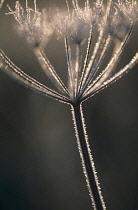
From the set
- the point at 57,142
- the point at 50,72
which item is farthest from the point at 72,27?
the point at 57,142

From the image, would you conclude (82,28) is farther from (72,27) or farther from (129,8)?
(129,8)

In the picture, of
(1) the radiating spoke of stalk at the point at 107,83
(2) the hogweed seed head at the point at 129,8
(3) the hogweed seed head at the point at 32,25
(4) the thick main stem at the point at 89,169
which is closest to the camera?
(4) the thick main stem at the point at 89,169

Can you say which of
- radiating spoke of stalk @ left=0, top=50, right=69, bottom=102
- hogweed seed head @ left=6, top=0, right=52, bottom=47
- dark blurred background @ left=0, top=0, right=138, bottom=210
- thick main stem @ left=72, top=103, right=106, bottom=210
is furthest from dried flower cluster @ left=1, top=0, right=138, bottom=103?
dark blurred background @ left=0, top=0, right=138, bottom=210

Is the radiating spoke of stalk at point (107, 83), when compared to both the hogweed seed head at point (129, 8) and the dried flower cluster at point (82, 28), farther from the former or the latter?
the hogweed seed head at point (129, 8)

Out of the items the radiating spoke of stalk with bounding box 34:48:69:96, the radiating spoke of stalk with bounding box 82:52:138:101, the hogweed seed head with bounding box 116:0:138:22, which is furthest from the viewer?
the hogweed seed head with bounding box 116:0:138:22

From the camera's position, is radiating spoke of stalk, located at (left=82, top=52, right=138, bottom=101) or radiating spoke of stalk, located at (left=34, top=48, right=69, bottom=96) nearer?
radiating spoke of stalk, located at (left=82, top=52, right=138, bottom=101)

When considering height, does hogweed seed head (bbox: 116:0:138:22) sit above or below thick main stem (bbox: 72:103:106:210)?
above

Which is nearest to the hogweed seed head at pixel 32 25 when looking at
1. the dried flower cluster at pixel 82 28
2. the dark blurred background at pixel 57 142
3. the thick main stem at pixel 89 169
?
the dried flower cluster at pixel 82 28

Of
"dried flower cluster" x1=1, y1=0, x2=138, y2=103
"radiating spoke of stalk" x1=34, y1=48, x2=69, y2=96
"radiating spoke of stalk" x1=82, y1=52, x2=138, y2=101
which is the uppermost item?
"dried flower cluster" x1=1, y1=0, x2=138, y2=103

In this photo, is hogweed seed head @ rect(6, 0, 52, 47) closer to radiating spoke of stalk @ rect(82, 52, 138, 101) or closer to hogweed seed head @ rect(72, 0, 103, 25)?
hogweed seed head @ rect(72, 0, 103, 25)
